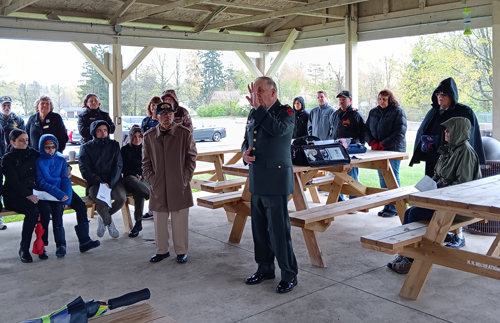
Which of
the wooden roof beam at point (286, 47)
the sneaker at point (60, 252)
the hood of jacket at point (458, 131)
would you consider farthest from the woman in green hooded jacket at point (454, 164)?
the wooden roof beam at point (286, 47)

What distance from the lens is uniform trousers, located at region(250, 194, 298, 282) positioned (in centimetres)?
386

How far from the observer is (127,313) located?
191 centimetres

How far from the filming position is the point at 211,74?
71.7ft

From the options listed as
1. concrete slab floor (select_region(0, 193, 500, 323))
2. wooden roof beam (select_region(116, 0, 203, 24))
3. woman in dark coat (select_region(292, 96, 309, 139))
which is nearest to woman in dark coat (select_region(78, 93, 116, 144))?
concrete slab floor (select_region(0, 193, 500, 323))

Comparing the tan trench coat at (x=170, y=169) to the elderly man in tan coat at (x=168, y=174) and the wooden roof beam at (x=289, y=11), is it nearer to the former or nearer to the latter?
the elderly man in tan coat at (x=168, y=174)

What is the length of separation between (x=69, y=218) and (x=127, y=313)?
536 cm

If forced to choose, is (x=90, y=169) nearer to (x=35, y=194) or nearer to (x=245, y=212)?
(x=35, y=194)

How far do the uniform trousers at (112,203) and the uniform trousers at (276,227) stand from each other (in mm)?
2233

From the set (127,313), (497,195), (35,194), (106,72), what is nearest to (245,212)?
(35,194)

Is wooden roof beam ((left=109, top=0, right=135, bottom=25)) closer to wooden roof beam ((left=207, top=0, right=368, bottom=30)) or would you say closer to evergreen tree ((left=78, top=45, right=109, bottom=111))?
wooden roof beam ((left=207, top=0, right=368, bottom=30))

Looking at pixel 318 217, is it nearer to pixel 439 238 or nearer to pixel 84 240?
pixel 439 238

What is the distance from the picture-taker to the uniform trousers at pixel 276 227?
12.7ft

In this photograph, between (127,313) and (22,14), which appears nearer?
(127,313)

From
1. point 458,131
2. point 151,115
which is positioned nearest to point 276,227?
point 458,131
